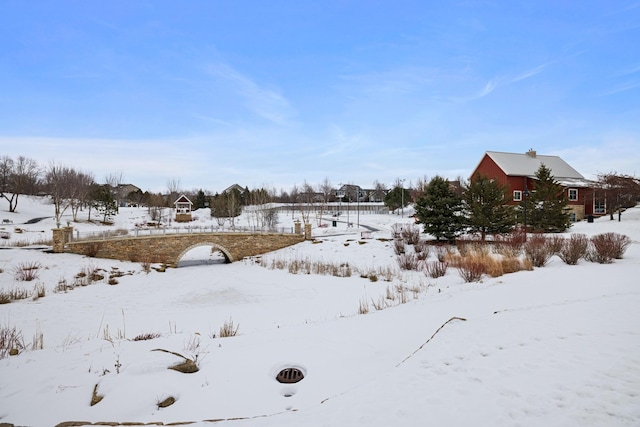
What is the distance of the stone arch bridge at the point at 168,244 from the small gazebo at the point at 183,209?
24.4 meters

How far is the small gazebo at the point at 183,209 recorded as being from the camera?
49.6 meters

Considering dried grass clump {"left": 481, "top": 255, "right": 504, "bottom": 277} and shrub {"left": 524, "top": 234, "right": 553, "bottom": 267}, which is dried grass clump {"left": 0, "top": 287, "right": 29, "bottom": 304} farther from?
shrub {"left": 524, "top": 234, "right": 553, "bottom": 267}

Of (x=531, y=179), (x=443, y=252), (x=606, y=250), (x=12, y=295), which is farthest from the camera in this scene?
(x=531, y=179)

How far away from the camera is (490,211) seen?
24531mm

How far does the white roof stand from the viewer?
123 ft

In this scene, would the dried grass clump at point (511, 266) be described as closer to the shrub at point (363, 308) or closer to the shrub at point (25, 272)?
the shrub at point (363, 308)

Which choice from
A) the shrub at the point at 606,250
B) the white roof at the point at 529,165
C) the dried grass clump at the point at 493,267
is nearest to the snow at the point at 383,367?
the shrub at the point at 606,250

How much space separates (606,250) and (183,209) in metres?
51.0

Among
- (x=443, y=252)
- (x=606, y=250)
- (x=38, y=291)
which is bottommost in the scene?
(x=38, y=291)

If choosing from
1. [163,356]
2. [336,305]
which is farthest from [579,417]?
[336,305]

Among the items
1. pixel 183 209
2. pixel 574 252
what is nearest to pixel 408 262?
pixel 574 252

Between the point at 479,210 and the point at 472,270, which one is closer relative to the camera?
the point at 472,270

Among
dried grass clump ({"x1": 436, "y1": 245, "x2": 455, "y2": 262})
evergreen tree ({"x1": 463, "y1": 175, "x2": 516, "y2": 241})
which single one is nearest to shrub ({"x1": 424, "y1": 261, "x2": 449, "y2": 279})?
dried grass clump ({"x1": 436, "y1": 245, "x2": 455, "y2": 262})

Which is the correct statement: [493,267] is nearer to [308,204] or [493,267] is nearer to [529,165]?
[529,165]
